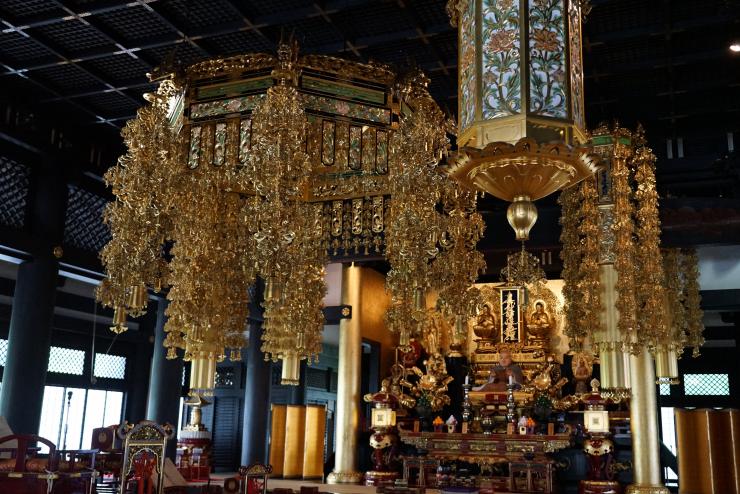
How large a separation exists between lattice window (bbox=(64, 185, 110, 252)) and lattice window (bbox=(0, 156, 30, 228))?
0.49 meters

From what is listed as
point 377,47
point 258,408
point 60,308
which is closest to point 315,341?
point 377,47

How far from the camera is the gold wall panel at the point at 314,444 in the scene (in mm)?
10281

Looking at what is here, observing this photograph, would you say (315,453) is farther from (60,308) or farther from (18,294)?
(18,294)

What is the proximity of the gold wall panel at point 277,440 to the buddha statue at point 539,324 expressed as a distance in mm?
3606

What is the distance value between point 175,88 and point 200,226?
4.39 ft

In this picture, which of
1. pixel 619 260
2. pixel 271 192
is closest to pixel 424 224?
pixel 271 192

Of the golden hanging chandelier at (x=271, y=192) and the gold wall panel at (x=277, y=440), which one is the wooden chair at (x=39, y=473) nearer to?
the golden hanging chandelier at (x=271, y=192)

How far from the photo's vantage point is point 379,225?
239 inches

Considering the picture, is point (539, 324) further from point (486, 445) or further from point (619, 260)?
point (619, 260)

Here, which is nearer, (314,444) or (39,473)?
(39,473)

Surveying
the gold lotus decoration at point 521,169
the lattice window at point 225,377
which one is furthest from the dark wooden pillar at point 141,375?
the gold lotus decoration at point 521,169

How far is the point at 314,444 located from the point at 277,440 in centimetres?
53

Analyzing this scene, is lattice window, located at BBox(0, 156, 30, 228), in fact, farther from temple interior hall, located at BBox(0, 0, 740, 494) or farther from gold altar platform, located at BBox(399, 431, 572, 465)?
gold altar platform, located at BBox(399, 431, 572, 465)

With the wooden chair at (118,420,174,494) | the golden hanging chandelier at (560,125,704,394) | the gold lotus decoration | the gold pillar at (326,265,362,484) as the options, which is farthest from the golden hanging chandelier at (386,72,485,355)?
the gold pillar at (326,265,362,484)
